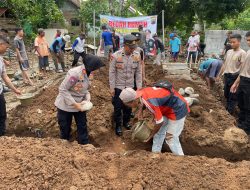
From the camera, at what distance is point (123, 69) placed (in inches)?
195

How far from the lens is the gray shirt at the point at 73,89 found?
3773mm

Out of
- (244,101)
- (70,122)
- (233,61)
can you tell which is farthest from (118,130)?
(233,61)

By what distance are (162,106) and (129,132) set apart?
69.9 inches

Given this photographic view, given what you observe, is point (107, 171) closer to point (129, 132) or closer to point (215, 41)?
point (129, 132)

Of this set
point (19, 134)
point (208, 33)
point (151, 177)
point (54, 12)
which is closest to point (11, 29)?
point (54, 12)

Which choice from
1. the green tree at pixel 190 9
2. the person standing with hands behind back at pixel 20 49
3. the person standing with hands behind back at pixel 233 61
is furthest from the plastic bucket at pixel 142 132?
the green tree at pixel 190 9

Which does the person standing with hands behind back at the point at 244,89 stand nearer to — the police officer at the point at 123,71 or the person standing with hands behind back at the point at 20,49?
the police officer at the point at 123,71

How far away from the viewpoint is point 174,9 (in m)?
19.1

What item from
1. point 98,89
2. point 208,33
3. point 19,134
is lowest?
point 19,134

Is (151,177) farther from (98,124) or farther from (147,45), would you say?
(147,45)

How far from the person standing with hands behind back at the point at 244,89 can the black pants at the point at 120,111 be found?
2.07 m

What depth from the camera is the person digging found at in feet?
11.2

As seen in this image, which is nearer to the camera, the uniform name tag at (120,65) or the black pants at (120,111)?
the uniform name tag at (120,65)

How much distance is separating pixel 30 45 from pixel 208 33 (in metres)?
10.7
